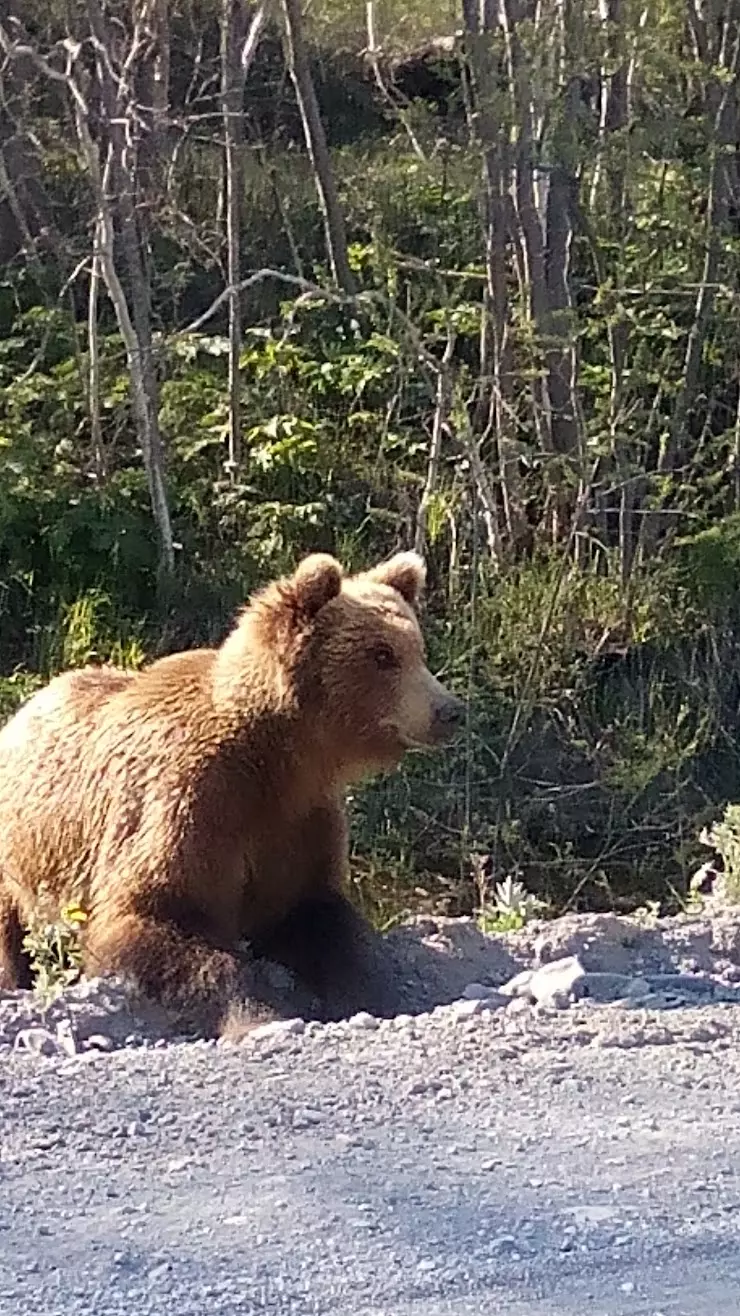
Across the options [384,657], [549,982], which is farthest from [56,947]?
[549,982]

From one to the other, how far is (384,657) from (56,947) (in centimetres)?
122

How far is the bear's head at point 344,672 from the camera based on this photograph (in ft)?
20.0

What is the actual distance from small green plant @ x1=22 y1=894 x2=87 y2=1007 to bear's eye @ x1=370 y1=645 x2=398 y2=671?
42.5 inches

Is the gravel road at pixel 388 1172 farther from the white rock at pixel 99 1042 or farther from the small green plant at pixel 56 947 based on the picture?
the small green plant at pixel 56 947

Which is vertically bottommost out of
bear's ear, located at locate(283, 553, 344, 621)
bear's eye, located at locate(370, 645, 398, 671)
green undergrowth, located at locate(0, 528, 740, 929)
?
green undergrowth, located at locate(0, 528, 740, 929)

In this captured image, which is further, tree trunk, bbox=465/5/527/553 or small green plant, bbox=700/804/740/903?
tree trunk, bbox=465/5/527/553

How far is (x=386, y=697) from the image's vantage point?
6.12 metres

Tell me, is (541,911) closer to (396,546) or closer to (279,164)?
(396,546)

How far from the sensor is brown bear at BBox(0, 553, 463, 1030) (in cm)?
584

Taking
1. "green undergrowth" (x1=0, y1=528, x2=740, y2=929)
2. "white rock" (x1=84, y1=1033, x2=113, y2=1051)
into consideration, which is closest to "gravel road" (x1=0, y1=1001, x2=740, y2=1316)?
"white rock" (x1=84, y1=1033, x2=113, y2=1051)

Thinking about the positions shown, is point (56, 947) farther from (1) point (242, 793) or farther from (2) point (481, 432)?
(2) point (481, 432)

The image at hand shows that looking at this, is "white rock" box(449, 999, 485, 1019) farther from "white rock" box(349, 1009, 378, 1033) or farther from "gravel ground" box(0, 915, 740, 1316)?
"white rock" box(349, 1009, 378, 1033)

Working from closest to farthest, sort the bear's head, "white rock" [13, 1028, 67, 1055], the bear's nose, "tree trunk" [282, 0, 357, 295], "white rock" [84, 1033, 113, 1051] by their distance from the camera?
"white rock" [13, 1028, 67, 1055]
"white rock" [84, 1033, 113, 1051]
the bear's head
the bear's nose
"tree trunk" [282, 0, 357, 295]

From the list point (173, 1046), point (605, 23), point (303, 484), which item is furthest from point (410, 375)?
point (173, 1046)
